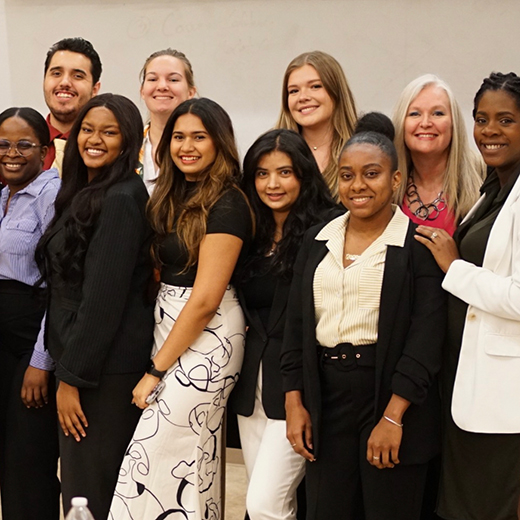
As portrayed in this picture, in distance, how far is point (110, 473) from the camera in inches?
98.8

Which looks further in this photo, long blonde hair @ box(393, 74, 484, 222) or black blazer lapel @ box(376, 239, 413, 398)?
long blonde hair @ box(393, 74, 484, 222)

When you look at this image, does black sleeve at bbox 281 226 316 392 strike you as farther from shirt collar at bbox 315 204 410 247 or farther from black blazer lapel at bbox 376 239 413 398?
black blazer lapel at bbox 376 239 413 398

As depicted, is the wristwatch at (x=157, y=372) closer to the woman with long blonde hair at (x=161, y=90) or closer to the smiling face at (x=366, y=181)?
the smiling face at (x=366, y=181)

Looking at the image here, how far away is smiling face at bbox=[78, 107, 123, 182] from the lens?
2.52 metres

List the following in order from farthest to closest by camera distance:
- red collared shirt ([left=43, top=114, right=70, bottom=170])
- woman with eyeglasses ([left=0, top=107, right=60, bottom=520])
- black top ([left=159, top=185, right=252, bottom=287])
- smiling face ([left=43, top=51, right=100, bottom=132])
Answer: smiling face ([left=43, top=51, right=100, bottom=132]), red collared shirt ([left=43, top=114, right=70, bottom=170]), woman with eyeglasses ([left=0, top=107, right=60, bottom=520]), black top ([left=159, top=185, right=252, bottom=287])

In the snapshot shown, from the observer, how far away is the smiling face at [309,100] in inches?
118

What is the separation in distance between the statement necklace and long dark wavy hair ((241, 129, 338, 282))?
374 millimetres

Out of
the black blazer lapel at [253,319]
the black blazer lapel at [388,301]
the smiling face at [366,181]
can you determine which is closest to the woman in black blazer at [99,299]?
the black blazer lapel at [253,319]

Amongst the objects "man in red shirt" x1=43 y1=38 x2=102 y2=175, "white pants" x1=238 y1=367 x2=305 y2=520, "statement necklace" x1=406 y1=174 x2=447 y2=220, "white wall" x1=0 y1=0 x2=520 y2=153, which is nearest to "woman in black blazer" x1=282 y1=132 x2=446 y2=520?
"white pants" x1=238 y1=367 x2=305 y2=520

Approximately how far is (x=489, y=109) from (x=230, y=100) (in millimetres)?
2279

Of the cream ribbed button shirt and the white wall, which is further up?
the white wall

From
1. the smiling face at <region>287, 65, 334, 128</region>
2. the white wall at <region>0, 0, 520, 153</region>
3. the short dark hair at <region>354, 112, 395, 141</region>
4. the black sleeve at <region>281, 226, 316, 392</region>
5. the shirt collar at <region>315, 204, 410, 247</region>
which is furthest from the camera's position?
the white wall at <region>0, 0, 520, 153</region>

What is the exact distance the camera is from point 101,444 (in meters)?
2.49

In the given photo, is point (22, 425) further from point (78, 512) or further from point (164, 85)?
point (164, 85)
